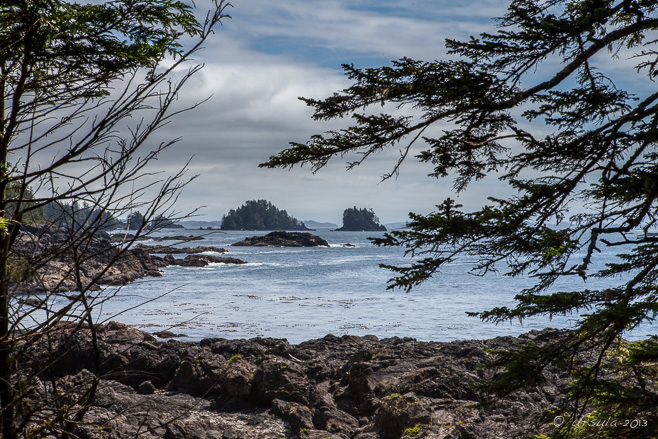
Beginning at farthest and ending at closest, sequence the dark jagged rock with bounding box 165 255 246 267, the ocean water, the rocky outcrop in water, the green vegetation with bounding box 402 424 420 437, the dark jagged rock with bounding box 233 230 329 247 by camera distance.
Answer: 1. the dark jagged rock with bounding box 233 230 329 247
2. the dark jagged rock with bounding box 165 255 246 267
3. the ocean water
4. the green vegetation with bounding box 402 424 420 437
5. the rocky outcrop in water

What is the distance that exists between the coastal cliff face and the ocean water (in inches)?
53.1

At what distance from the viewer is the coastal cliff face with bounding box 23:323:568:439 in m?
7.16

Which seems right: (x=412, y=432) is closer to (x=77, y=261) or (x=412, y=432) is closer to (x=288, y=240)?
(x=77, y=261)

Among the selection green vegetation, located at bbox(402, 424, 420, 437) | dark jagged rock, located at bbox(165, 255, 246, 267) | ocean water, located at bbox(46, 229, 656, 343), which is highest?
dark jagged rock, located at bbox(165, 255, 246, 267)

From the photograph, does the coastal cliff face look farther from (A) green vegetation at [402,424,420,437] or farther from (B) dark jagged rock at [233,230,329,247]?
(B) dark jagged rock at [233,230,329,247]

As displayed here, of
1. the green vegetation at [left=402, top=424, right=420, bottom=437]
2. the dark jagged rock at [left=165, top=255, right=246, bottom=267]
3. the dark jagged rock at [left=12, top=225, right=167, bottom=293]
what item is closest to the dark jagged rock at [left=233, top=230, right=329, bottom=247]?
the dark jagged rock at [left=165, top=255, right=246, bottom=267]

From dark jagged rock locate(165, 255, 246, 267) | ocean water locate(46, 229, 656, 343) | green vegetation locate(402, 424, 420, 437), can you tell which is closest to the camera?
green vegetation locate(402, 424, 420, 437)

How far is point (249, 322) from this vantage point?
20.5 metres

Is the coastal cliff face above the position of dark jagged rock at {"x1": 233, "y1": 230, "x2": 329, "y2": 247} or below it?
below

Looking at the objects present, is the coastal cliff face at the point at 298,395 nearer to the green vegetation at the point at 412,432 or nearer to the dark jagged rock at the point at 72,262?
the green vegetation at the point at 412,432

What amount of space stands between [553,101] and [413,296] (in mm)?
25062

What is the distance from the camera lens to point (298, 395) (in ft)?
28.7

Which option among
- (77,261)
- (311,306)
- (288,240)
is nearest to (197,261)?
(311,306)

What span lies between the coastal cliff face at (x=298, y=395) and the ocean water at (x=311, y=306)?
1.35m
